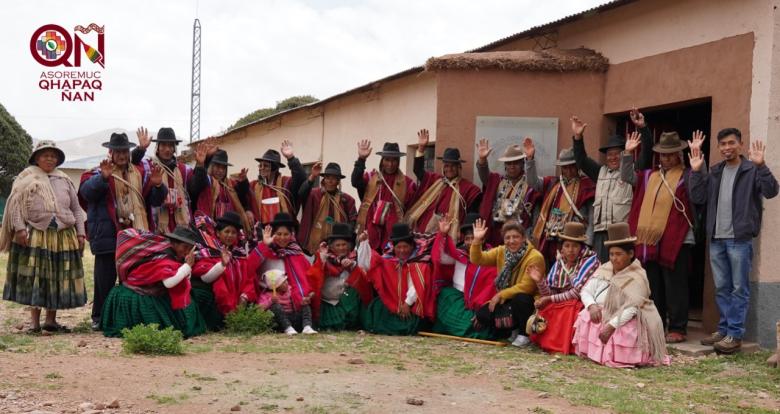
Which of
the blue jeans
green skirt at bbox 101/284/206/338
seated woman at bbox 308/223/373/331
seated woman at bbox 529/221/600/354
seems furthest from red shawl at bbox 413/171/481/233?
green skirt at bbox 101/284/206/338

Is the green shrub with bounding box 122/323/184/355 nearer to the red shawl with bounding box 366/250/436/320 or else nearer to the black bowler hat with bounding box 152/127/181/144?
the red shawl with bounding box 366/250/436/320

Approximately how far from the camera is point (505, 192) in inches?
332

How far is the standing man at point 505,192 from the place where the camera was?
27.1 feet

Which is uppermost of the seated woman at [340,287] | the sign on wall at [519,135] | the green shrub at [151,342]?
the sign on wall at [519,135]

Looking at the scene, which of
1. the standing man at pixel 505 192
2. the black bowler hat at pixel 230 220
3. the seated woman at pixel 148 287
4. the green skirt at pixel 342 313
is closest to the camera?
the seated woman at pixel 148 287

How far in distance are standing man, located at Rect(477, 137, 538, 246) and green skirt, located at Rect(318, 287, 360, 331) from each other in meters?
1.61

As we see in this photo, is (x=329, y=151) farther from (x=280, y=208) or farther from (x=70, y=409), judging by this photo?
(x=70, y=409)

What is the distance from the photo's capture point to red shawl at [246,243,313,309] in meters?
7.71

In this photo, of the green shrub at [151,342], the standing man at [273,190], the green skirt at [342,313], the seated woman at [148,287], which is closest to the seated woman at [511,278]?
the green skirt at [342,313]

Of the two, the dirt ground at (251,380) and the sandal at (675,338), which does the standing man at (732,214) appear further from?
the dirt ground at (251,380)

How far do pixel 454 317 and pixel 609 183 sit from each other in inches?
77.6

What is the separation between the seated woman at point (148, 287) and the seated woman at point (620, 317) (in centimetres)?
352

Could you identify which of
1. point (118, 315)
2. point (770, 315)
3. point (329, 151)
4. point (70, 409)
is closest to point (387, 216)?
point (118, 315)

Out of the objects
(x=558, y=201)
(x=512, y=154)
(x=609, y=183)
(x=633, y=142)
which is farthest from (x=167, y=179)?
(x=633, y=142)
